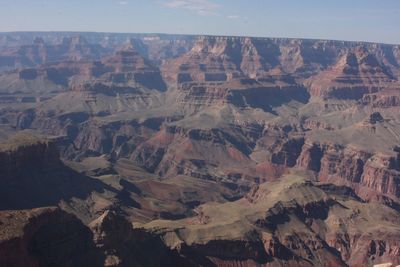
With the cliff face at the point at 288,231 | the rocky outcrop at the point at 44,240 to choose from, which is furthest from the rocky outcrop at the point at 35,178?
the rocky outcrop at the point at 44,240

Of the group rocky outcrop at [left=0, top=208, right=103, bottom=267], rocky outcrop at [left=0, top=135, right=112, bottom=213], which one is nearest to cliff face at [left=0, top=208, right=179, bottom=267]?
rocky outcrop at [left=0, top=208, right=103, bottom=267]

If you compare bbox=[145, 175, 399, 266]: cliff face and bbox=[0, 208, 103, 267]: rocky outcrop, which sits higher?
bbox=[0, 208, 103, 267]: rocky outcrop

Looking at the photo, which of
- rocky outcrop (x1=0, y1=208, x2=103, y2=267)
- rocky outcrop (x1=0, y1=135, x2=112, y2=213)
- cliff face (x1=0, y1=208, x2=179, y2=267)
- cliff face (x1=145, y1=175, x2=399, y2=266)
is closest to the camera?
rocky outcrop (x1=0, y1=208, x2=103, y2=267)

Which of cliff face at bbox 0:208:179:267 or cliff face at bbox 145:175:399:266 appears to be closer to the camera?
cliff face at bbox 0:208:179:267

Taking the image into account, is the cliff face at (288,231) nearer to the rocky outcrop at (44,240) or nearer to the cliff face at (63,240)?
the cliff face at (63,240)

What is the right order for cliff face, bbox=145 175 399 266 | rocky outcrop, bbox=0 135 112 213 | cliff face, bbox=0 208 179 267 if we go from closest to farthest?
cliff face, bbox=0 208 179 267, cliff face, bbox=145 175 399 266, rocky outcrop, bbox=0 135 112 213

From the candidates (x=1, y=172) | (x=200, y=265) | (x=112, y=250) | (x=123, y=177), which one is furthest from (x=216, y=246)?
(x=123, y=177)

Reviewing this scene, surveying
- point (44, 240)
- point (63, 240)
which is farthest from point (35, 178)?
point (44, 240)

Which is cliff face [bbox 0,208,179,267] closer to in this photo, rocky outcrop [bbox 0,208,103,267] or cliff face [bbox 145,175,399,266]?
rocky outcrop [bbox 0,208,103,267]

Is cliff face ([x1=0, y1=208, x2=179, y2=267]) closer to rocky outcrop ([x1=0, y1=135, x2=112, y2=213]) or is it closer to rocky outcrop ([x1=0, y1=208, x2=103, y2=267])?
rocky outcrop ([x1=0, y1=208, x2=103, y2=267])

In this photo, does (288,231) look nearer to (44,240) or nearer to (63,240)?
(63,240)

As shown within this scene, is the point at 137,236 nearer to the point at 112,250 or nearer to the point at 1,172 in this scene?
the point at 112,250
